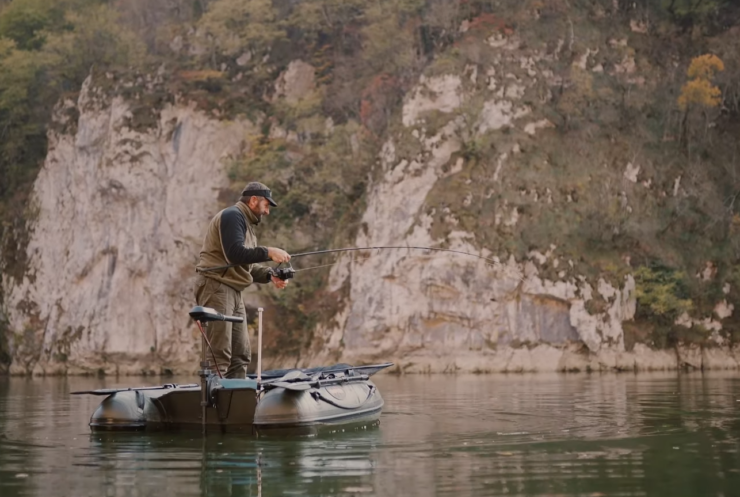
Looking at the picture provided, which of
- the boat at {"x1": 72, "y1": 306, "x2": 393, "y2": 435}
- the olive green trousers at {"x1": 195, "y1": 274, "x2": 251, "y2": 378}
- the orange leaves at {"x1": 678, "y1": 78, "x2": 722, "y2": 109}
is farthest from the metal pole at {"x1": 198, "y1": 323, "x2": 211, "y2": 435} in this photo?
the orange leaves at {"x1": 678, "y1": 78, "x2": 722, "y2": 109}

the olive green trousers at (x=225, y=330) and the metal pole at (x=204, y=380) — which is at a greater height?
the olive green trousers at (x=225, y=330)

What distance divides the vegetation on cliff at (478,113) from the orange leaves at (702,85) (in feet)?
0.25

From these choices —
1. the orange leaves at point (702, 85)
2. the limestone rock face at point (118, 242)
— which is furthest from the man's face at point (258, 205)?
the orange leaves at point (702, 85)

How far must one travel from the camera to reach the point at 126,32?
5600cm

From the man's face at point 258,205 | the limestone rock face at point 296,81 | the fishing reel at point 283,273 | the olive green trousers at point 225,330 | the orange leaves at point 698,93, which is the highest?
the limestone rock face at point 296,81

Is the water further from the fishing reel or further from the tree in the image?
the tree

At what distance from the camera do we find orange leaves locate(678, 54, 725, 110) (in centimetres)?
4234

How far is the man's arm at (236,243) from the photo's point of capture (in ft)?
41.5

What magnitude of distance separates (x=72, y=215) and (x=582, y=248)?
78.9 feet

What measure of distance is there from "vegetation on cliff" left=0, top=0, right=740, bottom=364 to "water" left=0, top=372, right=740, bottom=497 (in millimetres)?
24235

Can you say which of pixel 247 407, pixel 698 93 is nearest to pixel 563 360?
pixel 698 93

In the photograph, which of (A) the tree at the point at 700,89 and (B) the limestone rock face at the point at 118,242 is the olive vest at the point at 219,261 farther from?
(A) the tree at the point at 700,89

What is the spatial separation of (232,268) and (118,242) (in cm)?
3580

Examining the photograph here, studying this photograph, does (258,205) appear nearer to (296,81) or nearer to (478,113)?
(478,113)
